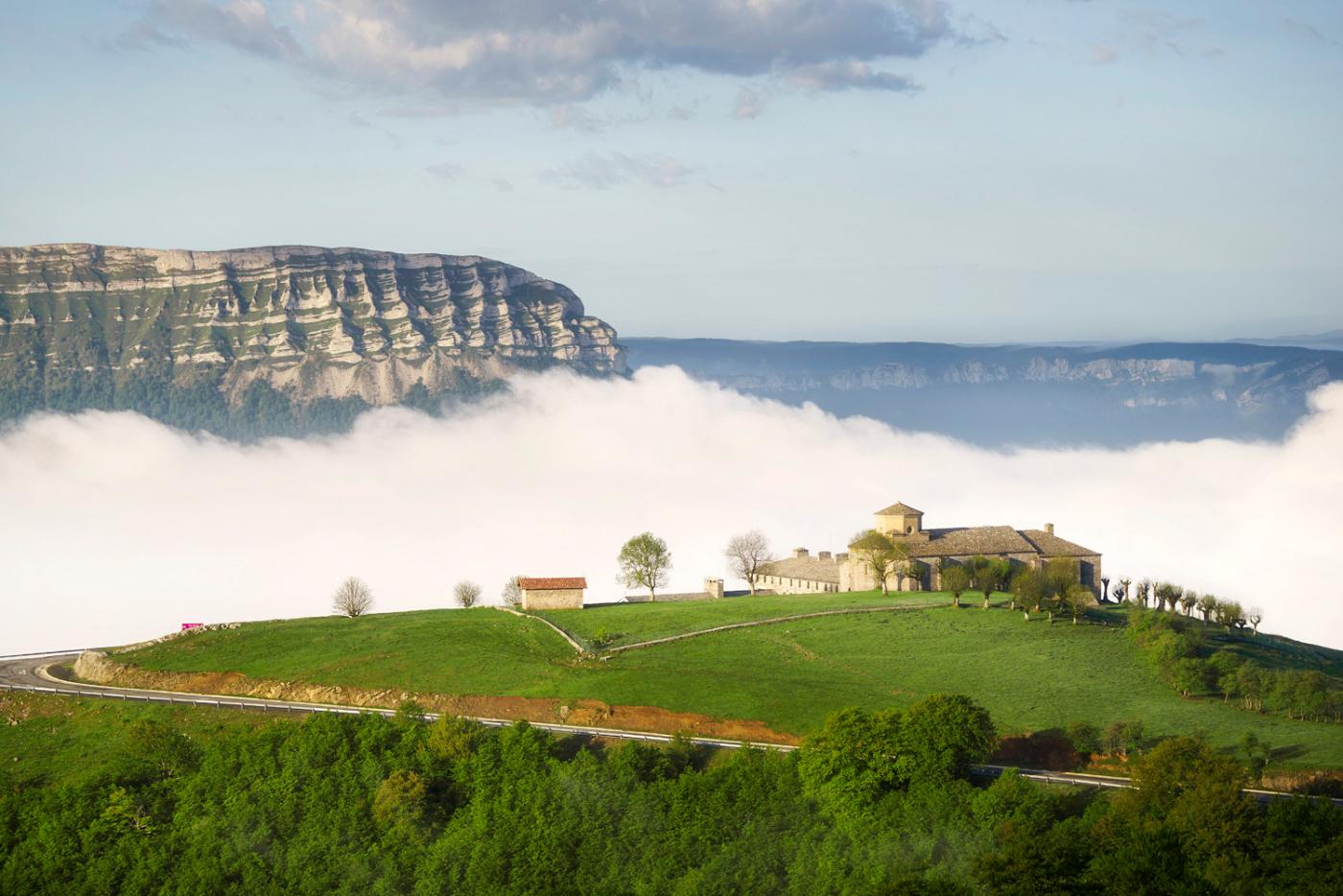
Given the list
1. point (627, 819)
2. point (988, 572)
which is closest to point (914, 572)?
point (988, 572)

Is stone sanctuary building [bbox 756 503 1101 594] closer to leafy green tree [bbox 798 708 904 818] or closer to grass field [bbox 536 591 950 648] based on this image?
grass field [bbox 536 591 950 648]

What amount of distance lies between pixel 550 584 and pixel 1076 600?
39.6 meters

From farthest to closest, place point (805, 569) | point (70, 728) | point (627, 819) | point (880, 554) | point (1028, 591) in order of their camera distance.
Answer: point (805, 569) < point (880, 554) < point (1028, 591) < point (70, 728) < point (627, 819)

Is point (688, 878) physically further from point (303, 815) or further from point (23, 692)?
point (23, 692)

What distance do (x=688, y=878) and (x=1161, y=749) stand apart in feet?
77.9

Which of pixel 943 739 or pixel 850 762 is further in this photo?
pixel 943 739

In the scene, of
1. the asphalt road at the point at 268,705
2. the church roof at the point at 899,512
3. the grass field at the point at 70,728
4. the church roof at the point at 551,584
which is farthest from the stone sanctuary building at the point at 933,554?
the grass field at the point at 70,728

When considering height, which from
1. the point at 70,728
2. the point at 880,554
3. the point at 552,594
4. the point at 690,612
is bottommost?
the point at 70,728

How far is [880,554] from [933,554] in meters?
5.46

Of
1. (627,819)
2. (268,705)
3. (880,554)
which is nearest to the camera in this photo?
(627,819)

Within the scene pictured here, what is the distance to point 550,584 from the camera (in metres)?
123

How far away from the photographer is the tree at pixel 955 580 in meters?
119

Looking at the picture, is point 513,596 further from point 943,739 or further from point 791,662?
point 943,739

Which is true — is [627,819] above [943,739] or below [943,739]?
below
